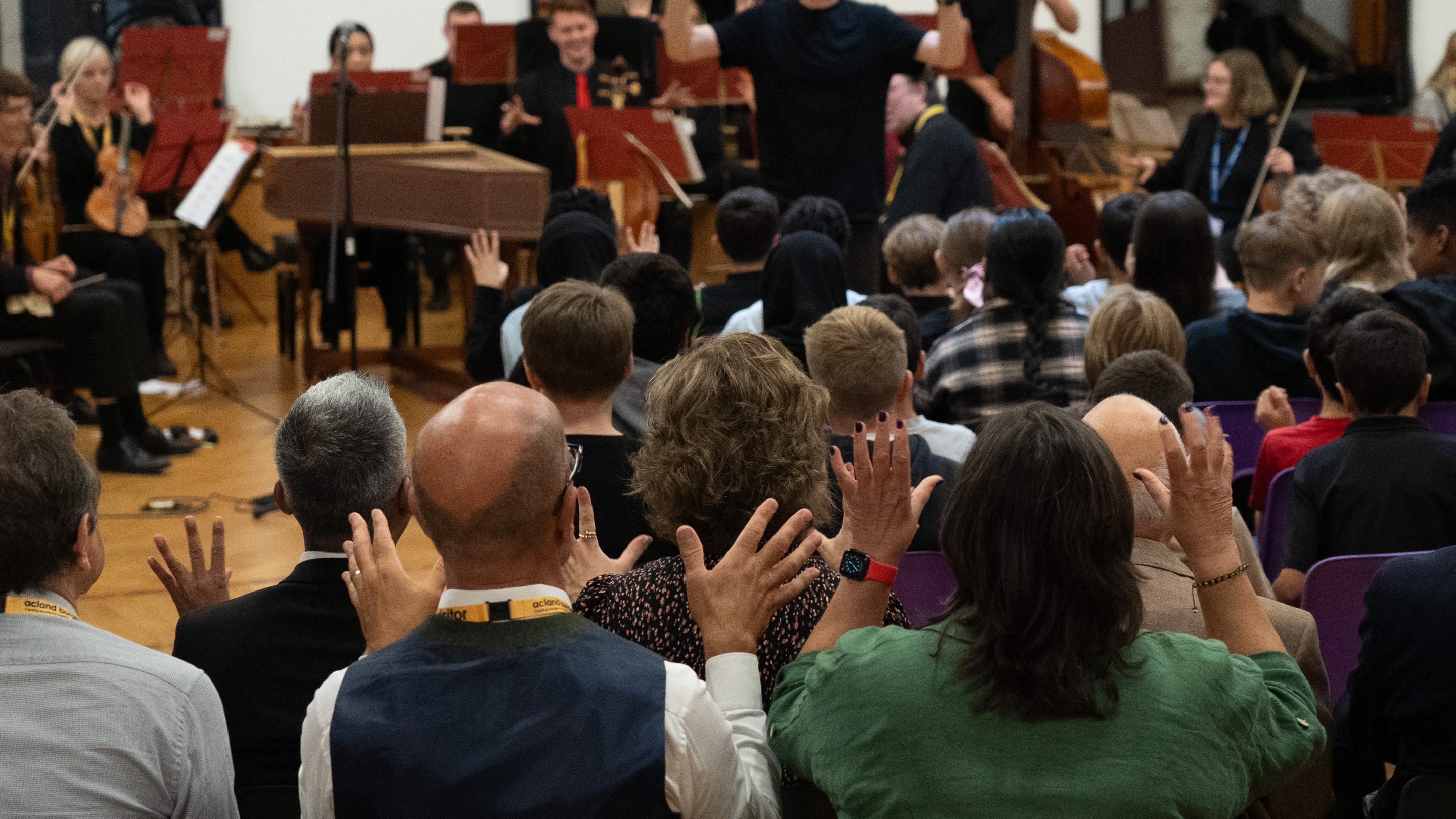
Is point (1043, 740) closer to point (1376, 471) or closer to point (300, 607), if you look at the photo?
point (300, 607)

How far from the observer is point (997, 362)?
326 centimetres

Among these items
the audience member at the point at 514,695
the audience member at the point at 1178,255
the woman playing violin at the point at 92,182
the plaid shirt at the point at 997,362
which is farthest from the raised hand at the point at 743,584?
the woman playing violin at the point at 92,182

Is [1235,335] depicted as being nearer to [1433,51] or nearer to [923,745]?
[923,745]

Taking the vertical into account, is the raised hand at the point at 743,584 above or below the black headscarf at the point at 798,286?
below

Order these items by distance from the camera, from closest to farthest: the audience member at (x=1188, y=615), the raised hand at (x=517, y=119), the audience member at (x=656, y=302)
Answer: the audience member at (x=1188, y=615)
the audience member at (x=656, y=302)
the raised hand at (x=517, y=119)

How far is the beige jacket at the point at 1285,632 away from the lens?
1798mm

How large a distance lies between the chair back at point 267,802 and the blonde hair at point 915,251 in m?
2.79

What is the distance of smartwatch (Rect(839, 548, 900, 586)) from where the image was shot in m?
1.52

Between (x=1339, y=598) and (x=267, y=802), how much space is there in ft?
5.53

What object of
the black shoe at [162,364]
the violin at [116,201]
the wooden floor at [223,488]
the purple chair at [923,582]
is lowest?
the wooden floor at [223,488]

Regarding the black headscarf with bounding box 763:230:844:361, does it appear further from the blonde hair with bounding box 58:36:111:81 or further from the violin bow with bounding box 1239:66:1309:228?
the blonde hair with bounding box 58:36:111:81

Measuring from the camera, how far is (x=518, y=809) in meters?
1.28

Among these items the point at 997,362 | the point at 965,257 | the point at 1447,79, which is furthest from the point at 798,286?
the point at 1447,79

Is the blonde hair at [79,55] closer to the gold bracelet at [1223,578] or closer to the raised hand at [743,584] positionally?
the raised hand at [743,584]
